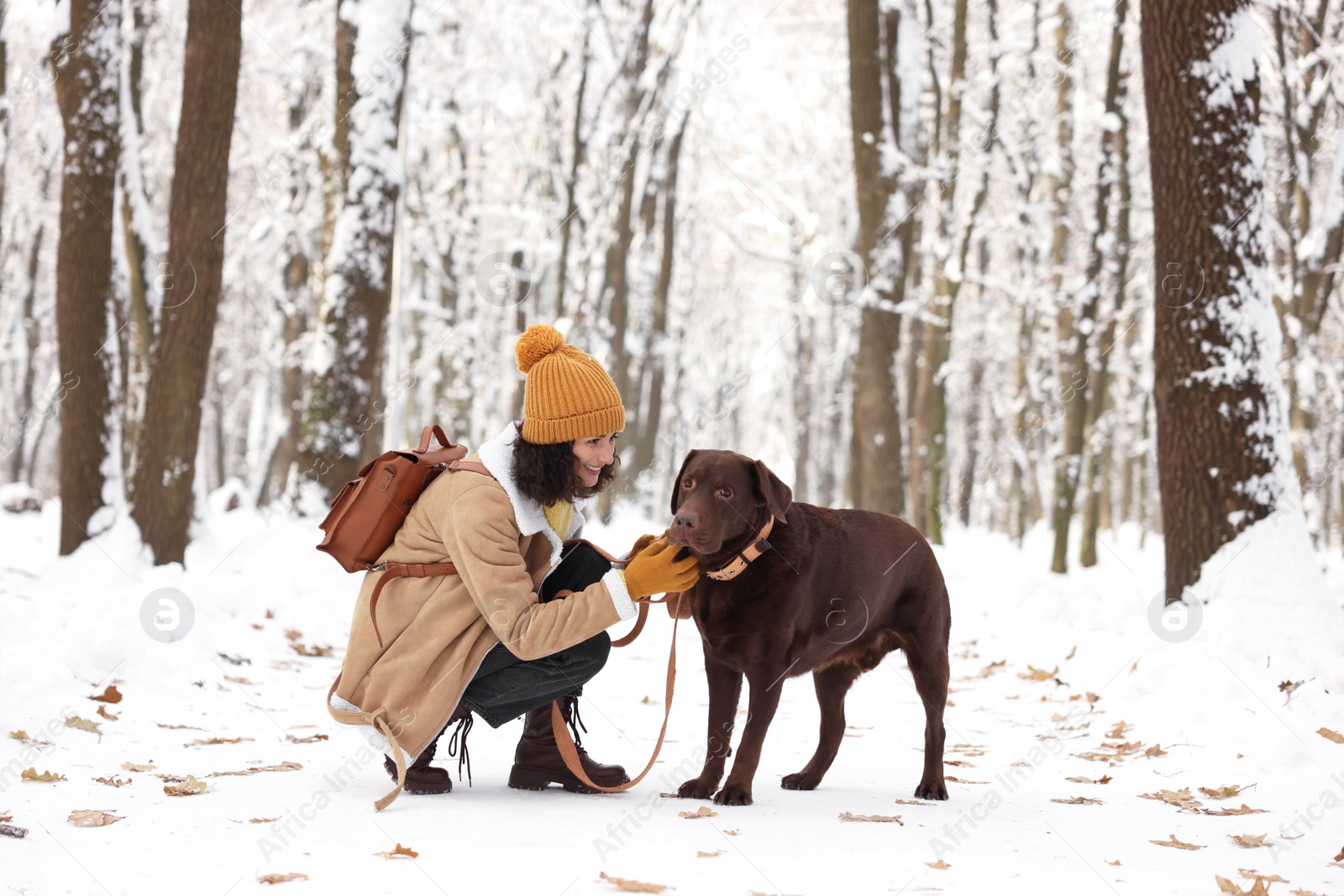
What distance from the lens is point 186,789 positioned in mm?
3760

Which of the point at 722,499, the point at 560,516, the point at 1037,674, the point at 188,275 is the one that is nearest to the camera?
the point at 722,499

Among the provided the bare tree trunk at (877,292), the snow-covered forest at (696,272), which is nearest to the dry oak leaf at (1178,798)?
the snow-covered forest at (696,272)

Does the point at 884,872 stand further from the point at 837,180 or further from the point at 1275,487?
the point at 837,180

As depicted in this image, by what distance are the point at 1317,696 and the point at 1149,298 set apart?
18.5 meters

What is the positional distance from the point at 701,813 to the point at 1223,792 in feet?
6.62

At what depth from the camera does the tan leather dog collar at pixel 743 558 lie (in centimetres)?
372

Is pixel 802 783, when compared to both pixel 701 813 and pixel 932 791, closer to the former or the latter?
pixel 932 791

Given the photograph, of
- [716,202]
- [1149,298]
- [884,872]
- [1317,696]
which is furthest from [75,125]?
[716,202]

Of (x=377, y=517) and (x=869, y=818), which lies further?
(x=377, y=517)

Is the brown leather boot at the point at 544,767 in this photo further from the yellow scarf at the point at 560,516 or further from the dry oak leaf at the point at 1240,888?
the dry oak leaf at the point at 1240,888

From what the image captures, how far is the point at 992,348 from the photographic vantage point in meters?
29.3

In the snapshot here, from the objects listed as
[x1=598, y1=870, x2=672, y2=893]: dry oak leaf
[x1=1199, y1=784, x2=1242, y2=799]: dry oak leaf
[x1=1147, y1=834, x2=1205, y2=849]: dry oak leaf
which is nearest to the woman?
[x1=598, y1=870, x2=672, y2=893]: dry oak leaf

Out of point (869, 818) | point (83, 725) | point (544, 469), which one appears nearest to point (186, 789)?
point (83, 725)

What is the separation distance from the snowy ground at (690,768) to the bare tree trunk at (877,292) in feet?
13.5
